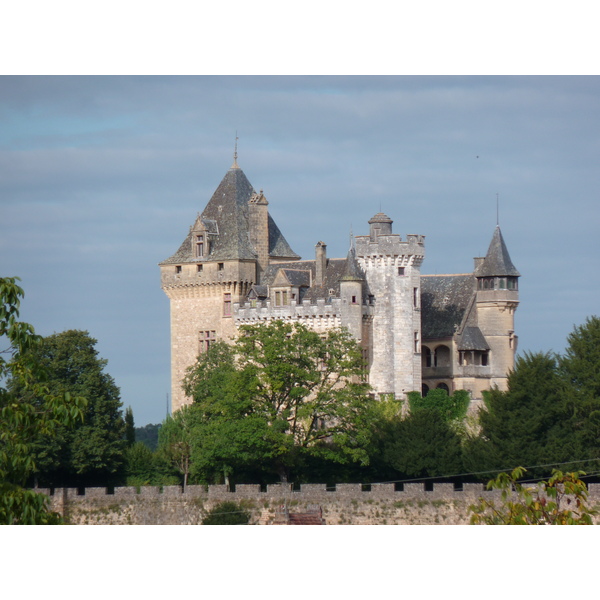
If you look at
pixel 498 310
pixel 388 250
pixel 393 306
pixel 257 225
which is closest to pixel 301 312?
pixel 393 306

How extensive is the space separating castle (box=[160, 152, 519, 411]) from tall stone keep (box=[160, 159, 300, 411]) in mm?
42

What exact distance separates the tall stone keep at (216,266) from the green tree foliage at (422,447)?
470 inches

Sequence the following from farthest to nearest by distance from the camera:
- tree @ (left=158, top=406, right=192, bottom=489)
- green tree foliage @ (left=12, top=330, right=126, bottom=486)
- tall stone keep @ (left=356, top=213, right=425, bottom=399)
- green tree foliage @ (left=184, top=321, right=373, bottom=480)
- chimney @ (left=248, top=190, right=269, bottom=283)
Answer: chimney @ (left=248, top=190, right=269, bottom=283) < tall stone keep @ (left=356, top=213, right=425, bottom=399) < tree @ (left=158, top=406, right=192, bottom=489) < green tree foliage @ (left=12, top=330, right=126, bottom=486) < green tree foliage @ (left=184, top=321, right=373, bottom=480)

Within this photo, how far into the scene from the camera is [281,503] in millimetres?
52438

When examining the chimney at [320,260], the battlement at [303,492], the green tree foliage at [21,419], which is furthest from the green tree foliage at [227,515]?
the green tree foliage at [21,419]

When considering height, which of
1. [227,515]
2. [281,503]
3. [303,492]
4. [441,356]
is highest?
[441,356]

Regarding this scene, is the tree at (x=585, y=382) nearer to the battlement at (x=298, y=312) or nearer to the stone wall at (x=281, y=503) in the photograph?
the stone wall at (x=281, y=503)

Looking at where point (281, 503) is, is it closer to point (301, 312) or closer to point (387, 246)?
point (301, 312)

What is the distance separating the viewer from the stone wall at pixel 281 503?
166 ft

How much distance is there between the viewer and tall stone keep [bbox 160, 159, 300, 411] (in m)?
66.5

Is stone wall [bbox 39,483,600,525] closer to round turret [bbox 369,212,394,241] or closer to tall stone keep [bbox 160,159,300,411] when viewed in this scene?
tall stone keep [bbox 160,159,300,411]

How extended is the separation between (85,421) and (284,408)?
707 cm

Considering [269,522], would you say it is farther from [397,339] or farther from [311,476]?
[397,339]

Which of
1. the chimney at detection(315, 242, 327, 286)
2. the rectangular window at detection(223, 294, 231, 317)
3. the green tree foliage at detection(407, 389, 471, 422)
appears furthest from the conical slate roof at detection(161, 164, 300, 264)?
the green tree foliage at detection(407, 389, 471, 422)
